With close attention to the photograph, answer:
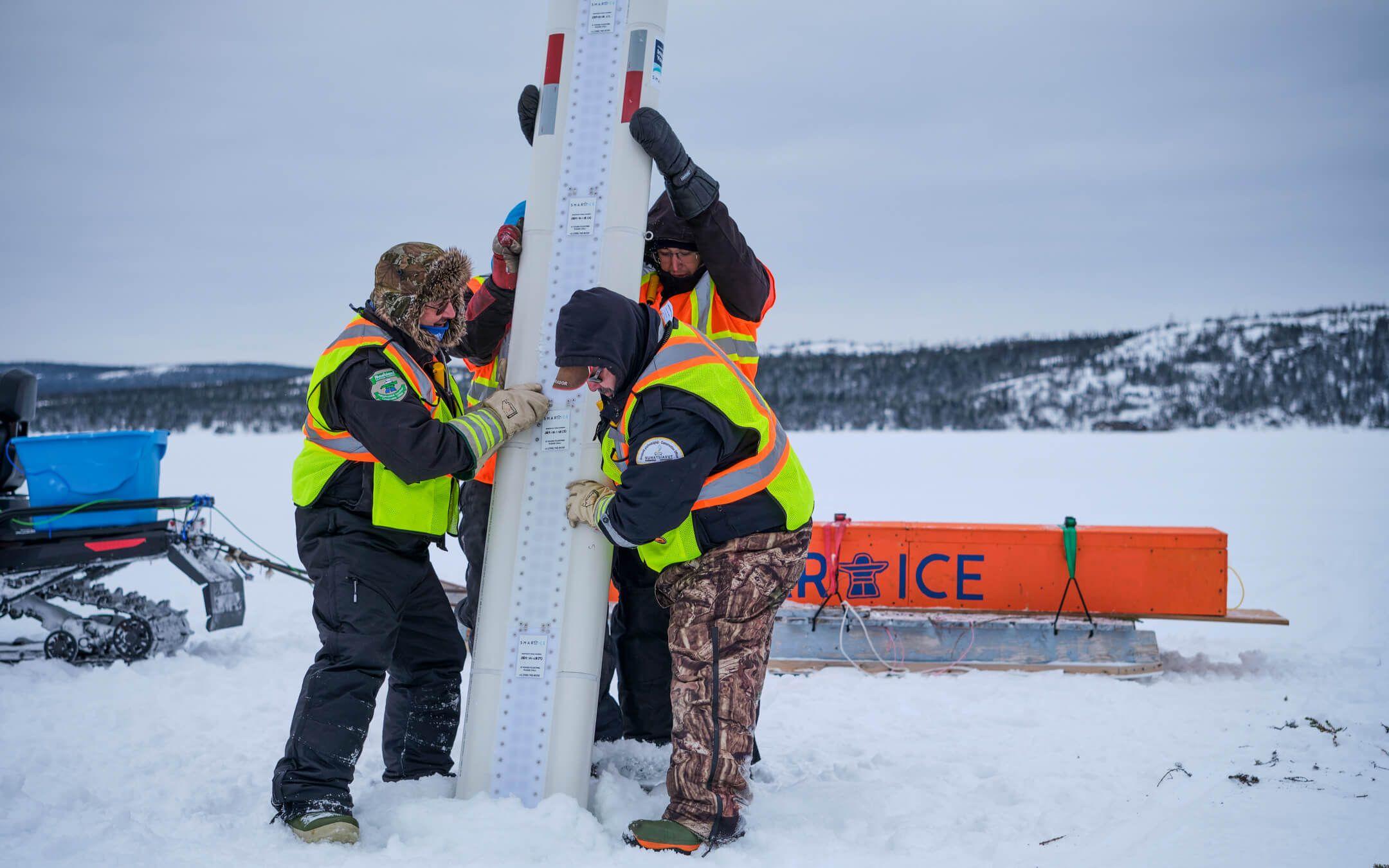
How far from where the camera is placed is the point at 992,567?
6434 millimetres

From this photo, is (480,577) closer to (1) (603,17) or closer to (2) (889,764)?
(2) (889,764)

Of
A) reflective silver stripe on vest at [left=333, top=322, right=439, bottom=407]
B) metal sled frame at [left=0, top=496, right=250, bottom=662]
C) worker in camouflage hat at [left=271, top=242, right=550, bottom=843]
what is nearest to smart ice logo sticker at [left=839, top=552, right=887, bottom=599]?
worker in camouflage hat at [left=271, top=242, right=550, bottom=843]

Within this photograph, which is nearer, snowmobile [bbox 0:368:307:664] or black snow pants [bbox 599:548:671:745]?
black snow pants [bbox 599:548:671:745]

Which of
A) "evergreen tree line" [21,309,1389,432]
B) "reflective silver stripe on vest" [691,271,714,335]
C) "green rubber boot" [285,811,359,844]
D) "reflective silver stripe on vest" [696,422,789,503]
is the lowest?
"green rubber boot" [285,811,359,844]

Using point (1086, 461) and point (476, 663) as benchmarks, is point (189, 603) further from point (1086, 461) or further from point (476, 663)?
point (1086, 461)

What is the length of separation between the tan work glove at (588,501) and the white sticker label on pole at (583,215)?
0.99 meters

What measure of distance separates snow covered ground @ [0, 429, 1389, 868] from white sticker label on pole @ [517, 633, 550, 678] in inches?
18.4

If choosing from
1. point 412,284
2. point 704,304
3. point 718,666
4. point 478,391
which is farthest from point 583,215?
A: point 718,666

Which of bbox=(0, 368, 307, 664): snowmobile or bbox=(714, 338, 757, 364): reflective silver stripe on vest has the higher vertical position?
bbox=(714, 338, 757, 364): reflective silver stripe on vest

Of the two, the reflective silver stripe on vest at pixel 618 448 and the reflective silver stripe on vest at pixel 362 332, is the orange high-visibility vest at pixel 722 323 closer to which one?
the reflective silver stripe on vest at pixel 618 448

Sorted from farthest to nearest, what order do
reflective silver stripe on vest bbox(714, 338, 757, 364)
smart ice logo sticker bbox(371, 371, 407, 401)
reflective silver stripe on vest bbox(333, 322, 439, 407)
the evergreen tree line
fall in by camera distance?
the evergreen tree line
reflective silver stripe on vest bbox(714, 338, 757, 364)
reflective silver stripe on vest bbox(333, 322, 439, 407)
smart ice logo sticker bbox(371, 371, 407, 401)

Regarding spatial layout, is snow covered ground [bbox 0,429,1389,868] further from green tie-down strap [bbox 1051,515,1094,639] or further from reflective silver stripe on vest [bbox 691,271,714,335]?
reflective silver stripe on vest [bbox 691,271,714,335]

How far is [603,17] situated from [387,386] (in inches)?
69.7

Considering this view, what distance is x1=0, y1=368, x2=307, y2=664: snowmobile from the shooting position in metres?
6.24
